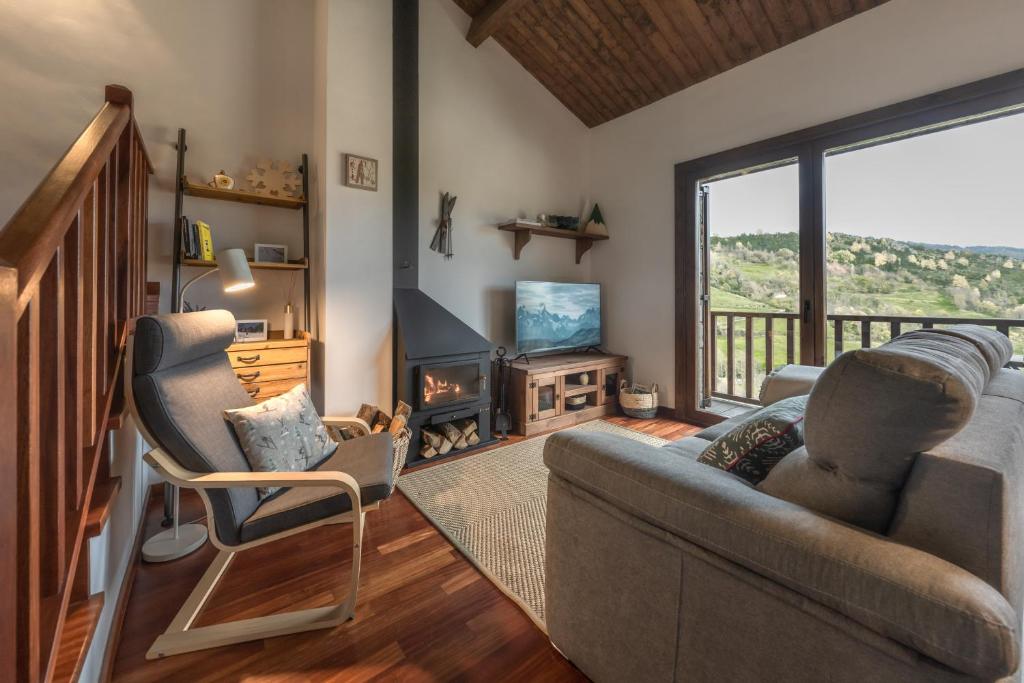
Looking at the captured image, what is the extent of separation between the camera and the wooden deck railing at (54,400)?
0.54 meters

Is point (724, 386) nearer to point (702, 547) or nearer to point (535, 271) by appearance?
point (535, 271)

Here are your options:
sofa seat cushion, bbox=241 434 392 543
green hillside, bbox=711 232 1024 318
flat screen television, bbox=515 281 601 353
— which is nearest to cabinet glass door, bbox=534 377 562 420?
flat screen television, bbox=515 281 601 353

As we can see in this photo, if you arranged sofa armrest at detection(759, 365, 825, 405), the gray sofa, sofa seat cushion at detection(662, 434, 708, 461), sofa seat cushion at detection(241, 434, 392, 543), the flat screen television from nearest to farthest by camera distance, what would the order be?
the gray sofa < sofa seat cushion at detection(241, 434, 392, 543) < sofa seat cushion at detection(662, 434, 708, 461) < sofa armrest at detection(759, 365, 825, 405) < the flat screen television

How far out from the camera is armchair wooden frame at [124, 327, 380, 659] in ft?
4.28

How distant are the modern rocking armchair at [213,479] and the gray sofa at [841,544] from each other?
0.89m

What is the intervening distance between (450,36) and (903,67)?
3.17 meters

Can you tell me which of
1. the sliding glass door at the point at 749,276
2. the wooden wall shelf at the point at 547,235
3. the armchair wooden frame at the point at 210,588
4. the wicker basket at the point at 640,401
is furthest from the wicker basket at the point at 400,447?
the sliding glass door at the point at 749,276

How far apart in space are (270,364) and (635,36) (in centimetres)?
357

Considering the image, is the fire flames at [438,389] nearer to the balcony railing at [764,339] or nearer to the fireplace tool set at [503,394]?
the fireplace tool set at [503,394]

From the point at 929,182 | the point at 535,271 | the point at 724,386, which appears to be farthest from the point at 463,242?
the point at 929,182

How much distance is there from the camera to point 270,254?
8.87 feet

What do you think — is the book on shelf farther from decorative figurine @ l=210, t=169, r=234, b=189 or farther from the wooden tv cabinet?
the wooden tv cabinet

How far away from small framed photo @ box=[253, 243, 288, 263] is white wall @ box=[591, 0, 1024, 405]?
294 centimetres

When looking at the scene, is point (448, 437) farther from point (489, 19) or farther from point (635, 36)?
point (635, 36)
